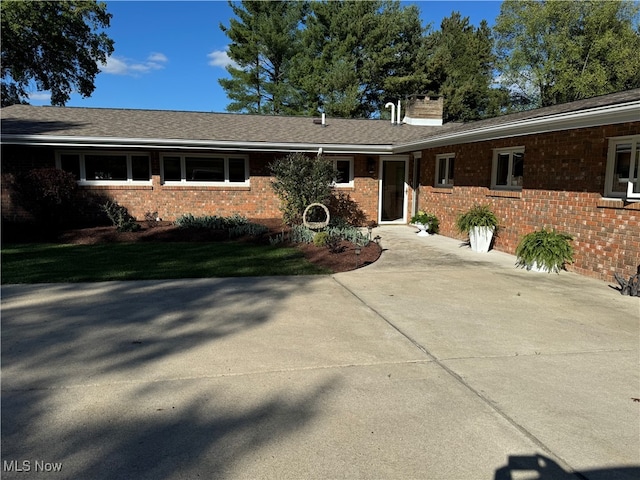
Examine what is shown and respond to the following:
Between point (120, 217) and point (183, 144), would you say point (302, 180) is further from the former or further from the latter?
point (120, 217)

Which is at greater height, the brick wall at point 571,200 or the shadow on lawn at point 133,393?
the brick wall at point 571,200

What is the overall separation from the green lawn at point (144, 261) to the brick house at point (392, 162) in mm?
3473

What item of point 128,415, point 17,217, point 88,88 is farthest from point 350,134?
point 88,88

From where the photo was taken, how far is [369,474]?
2.59 meters

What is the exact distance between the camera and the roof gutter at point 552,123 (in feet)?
20.7

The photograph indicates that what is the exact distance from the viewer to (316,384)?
3.71 metres

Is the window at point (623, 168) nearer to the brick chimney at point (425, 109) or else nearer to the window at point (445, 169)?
the window at point (445, 169)

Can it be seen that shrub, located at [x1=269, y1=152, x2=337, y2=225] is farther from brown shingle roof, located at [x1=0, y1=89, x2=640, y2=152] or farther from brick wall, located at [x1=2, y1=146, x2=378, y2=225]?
brick wall, located at [x1=2, y1=146, x2=378, y2=225]

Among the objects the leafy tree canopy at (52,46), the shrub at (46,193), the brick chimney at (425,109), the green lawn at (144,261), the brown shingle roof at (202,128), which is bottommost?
the green lawn at (144,261)

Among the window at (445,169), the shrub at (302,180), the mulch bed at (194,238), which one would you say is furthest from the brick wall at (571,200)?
the shrub at (302,180)

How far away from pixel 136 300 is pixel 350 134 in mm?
11276

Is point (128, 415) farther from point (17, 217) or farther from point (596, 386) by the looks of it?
point (17, 217)

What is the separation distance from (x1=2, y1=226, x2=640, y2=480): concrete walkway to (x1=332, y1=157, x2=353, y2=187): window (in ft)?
29.4

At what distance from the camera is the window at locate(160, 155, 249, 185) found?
13.9 meters
